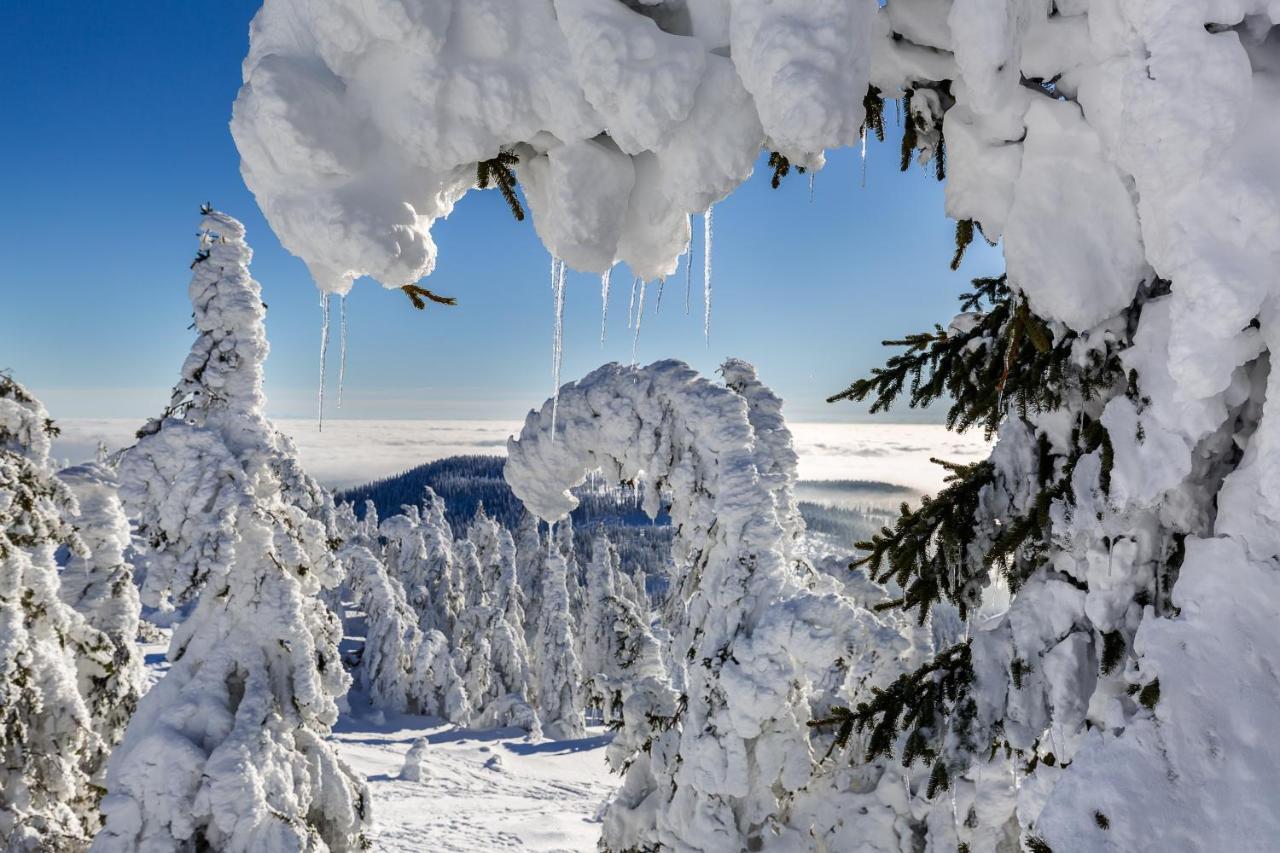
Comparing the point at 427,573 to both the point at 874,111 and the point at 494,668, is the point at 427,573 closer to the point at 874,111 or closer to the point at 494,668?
the point at 494,668

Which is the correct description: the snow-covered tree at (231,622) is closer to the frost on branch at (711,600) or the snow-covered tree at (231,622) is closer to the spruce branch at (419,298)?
the frost on branch at (711,600)

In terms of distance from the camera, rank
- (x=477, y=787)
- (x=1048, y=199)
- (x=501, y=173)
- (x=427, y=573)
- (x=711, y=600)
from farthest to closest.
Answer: (x=427, y=573)
(x=477, y=787)
(x=711, y=600)
(x=501, y=173)
(x=1048, y=199)

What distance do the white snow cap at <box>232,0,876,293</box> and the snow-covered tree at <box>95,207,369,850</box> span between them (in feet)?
27.0

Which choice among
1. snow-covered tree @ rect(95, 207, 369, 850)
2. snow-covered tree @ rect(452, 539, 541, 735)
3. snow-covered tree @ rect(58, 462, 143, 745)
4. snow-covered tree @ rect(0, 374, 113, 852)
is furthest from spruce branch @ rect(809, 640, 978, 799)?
snow-covered tree @ rect(452, 539, 541, 735)

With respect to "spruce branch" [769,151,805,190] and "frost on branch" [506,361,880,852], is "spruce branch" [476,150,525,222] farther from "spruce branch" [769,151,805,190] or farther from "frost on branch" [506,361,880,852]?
"frost on branch" [506,361,880,852]

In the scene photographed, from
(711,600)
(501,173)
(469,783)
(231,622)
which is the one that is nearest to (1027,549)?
(501,173)

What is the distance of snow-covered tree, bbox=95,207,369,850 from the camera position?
8852 mm

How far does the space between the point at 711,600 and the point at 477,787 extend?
23082mm

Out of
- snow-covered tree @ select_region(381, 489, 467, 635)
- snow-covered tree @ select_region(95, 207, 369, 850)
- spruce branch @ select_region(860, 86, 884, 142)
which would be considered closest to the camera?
spruce branch @ select_region(860, 86, 884, 142)

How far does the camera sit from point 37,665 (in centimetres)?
1006

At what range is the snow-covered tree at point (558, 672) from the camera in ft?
127

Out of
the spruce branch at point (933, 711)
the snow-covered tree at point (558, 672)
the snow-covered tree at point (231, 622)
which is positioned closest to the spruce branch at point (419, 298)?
the spruce branch at point (933, 711)

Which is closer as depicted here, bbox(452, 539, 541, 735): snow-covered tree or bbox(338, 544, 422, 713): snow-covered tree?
bbox(338, 544, 422, 713): snow-covered tree

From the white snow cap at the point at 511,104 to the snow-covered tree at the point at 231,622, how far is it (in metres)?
8.22
